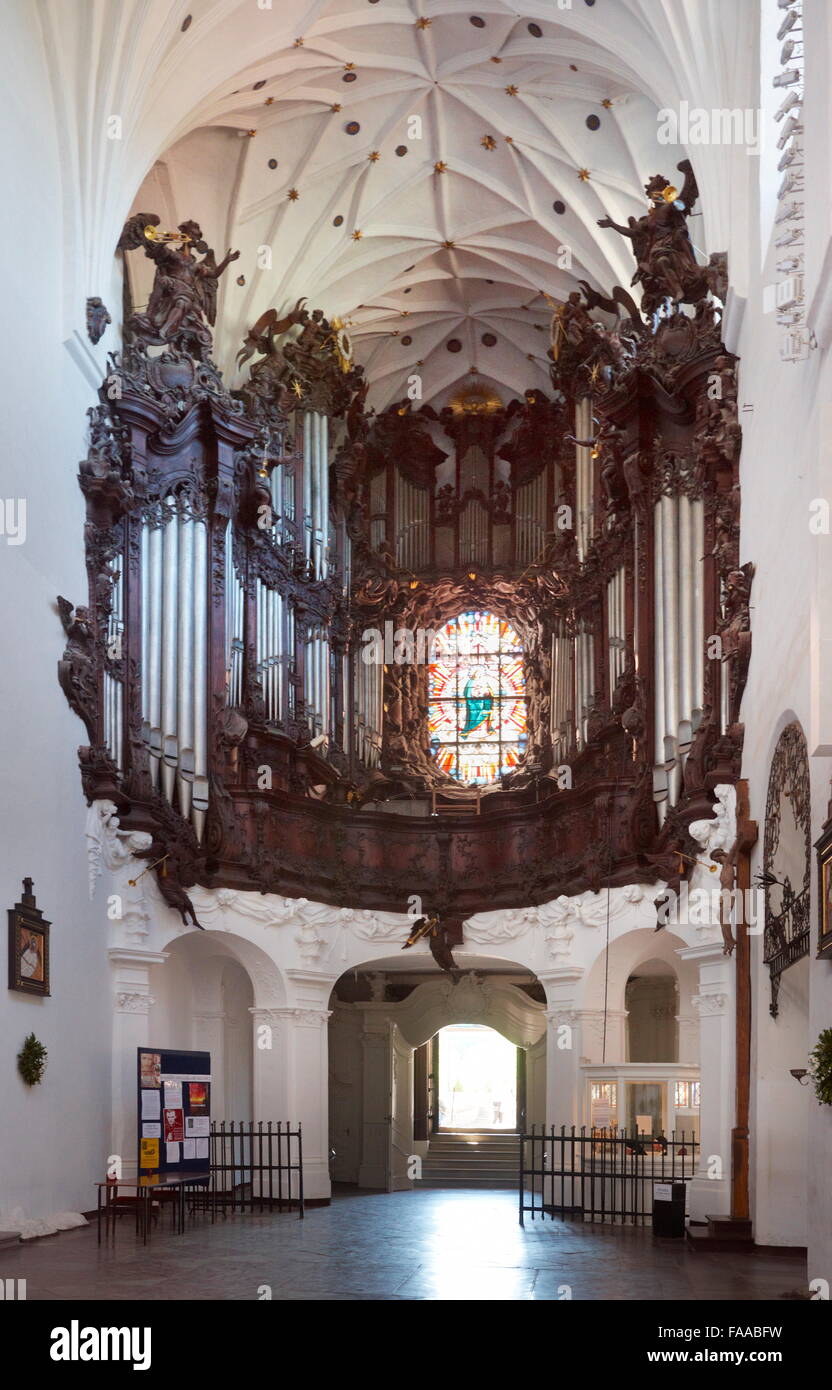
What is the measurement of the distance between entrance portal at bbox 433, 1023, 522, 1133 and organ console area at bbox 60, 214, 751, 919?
7874mm

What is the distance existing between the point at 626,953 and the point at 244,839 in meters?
5.13

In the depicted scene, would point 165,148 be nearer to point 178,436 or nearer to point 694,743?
point 178,436

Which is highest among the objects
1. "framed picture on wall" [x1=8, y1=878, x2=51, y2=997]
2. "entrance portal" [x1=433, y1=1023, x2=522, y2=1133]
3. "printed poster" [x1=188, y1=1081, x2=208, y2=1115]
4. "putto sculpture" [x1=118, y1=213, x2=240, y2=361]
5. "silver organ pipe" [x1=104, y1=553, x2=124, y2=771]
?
"putto sculpture" [x1=118, y1=213, x2=240, y2=361]

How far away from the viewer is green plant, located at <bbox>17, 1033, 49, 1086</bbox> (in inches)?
634

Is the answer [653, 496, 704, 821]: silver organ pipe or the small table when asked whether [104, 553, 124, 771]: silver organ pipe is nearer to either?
the small table

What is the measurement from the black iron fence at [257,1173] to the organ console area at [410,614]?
3065 millimetres

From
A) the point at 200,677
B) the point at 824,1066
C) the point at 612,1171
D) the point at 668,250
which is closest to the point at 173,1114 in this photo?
the point at 612,1171

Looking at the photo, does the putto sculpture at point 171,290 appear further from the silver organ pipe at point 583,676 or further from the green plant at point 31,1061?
the green plant at point 31,1061

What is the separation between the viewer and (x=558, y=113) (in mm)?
23312

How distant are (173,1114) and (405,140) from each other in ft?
47.8

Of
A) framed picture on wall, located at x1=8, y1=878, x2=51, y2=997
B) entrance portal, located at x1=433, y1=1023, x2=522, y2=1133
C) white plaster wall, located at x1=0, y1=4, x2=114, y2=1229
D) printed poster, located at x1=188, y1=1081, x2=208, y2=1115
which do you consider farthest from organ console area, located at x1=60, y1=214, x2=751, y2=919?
entrance portal, located at x1=433, y1=1023, x2=522, y2=1133

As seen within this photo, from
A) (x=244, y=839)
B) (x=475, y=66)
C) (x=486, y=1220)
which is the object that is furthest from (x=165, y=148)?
(x=486, y=1220)

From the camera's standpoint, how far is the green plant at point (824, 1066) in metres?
10.4

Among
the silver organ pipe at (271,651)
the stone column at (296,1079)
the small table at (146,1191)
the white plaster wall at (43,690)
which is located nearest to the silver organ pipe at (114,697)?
the white plaster wall at (43,690)
